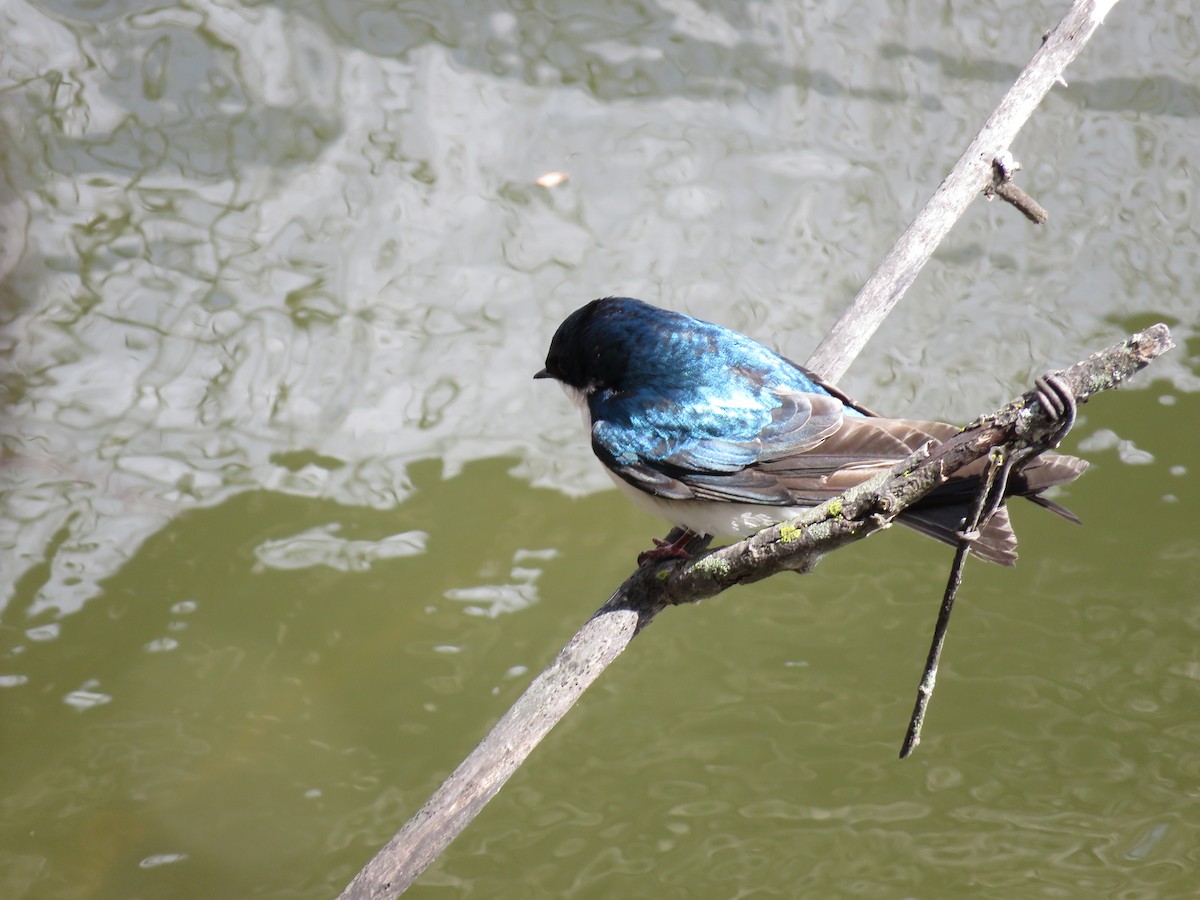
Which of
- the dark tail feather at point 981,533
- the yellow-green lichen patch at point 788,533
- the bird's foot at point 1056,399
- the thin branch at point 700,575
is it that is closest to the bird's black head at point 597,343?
the thin branch at point 700,575

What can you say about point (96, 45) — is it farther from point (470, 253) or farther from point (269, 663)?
point (269, 663)

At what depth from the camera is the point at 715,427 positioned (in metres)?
3.44

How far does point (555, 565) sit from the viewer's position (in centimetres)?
555

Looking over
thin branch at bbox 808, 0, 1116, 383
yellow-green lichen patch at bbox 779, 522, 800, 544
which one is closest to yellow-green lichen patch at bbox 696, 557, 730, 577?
yellow-green lichen patch at bbox 779, 522, 800, 544

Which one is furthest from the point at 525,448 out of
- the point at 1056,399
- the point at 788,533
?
the point at 1056,399

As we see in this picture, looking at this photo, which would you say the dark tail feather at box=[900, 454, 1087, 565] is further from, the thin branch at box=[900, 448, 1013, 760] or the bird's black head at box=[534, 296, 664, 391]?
the bird's black head at box=[534, 296, 664, 391]

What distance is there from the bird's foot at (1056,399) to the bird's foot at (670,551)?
1358 millimetres

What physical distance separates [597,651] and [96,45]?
523 centimetres

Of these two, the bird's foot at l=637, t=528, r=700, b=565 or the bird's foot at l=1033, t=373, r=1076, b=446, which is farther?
the bird's foot at l=637, t=528, r=700, b=565

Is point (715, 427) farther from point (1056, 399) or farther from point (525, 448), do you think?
point (525, 448)

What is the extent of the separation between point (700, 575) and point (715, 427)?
760mm

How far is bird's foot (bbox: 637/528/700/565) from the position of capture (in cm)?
319

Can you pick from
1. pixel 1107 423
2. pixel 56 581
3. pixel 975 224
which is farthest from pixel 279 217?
pixel 1107 423

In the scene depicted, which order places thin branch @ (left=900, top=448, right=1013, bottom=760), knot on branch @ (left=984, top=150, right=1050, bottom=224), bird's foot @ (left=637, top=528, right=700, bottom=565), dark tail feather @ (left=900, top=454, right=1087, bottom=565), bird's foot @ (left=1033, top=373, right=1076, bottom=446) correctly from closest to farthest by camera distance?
bird's foot @ (left=1033, top=373, right=1076, bottom=446)
thin branch @ (left=900, top=448, right=1013, bottom=760)
dark tail feather @ (left=900, top=454, right=1087, bottom=565)
bird's foot @ (left=637, top=528, right=700, bottom=565)
knot on branch @ (left=984, top=150, right=1050, bottom=224)
